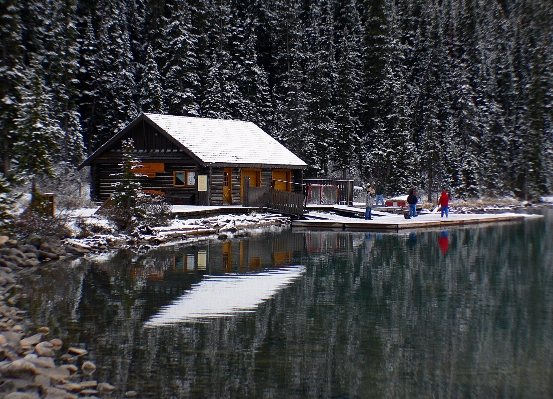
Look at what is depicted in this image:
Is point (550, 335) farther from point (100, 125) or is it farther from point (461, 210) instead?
point (100, 125)

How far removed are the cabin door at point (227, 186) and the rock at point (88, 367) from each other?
2832cm

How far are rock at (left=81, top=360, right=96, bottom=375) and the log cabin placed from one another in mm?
25989

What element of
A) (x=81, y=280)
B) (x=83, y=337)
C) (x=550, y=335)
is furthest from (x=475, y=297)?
(x=81, y=280)

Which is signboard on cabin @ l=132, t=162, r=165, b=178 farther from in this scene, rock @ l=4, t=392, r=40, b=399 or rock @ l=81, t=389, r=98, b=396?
rock @ l=4, t=392, r=40, b=399

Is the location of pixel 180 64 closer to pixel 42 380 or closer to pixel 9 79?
pixel 9 79

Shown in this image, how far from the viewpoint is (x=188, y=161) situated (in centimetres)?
3591

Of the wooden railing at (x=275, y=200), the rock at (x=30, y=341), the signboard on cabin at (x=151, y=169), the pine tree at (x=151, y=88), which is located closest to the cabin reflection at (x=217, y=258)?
the rock at (x=30, y=341)

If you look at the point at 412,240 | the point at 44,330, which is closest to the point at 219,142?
the point at 412,240

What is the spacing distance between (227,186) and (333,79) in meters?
27.9

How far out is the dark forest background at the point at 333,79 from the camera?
50844 millimetres

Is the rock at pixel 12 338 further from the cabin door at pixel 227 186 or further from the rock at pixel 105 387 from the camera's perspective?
the cabin door at pixel 227 186

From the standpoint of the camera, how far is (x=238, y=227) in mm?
30891

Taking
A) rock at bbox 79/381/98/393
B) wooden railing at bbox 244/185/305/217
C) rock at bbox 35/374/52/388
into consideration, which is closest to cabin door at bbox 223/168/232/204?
wooden railing at bbox 244/185/305/217

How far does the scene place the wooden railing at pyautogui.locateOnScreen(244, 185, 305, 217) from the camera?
35.4 metres
